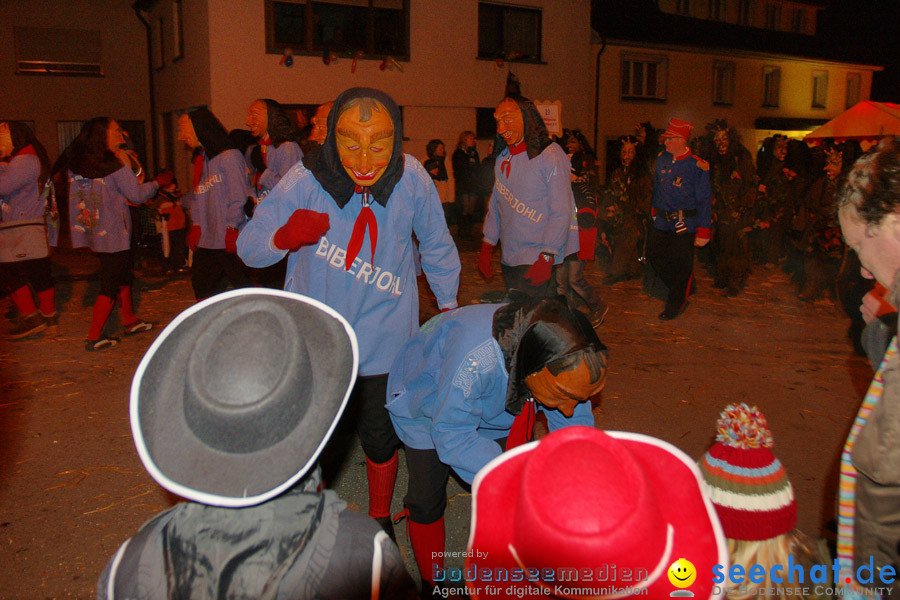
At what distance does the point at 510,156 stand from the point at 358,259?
275 centimetres

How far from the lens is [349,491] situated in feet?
13.3

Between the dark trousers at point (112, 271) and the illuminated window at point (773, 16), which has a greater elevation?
the illuminated window at point (773, 16)

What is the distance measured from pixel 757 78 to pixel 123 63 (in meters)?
23.0

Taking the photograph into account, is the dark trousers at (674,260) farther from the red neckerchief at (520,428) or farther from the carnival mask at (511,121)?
the red neckerchief at (520,428)

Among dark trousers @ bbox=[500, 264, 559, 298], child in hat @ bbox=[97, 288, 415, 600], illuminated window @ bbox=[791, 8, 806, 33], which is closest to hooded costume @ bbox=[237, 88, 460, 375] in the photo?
child in hat @ bbox=[97, 288, 415, 600]

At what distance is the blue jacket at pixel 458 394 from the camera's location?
245 centimetres

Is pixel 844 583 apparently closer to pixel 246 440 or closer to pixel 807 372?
pixel 246 440

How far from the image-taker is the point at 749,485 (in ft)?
6.03

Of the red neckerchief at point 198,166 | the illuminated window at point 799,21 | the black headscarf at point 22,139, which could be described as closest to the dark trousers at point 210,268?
the red neckerchief at point 198,166

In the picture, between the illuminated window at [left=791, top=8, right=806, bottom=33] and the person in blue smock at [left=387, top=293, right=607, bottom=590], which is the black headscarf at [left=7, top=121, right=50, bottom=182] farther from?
the illuminated window at [left=791, top=8, right=806, bottom=33]

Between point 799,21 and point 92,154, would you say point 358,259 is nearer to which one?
point 92,154

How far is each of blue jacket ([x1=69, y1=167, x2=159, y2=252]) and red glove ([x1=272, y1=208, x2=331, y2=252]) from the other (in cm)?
430

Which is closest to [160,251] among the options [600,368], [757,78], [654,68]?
[600,368]

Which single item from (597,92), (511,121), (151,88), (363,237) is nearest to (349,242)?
(363,237)
